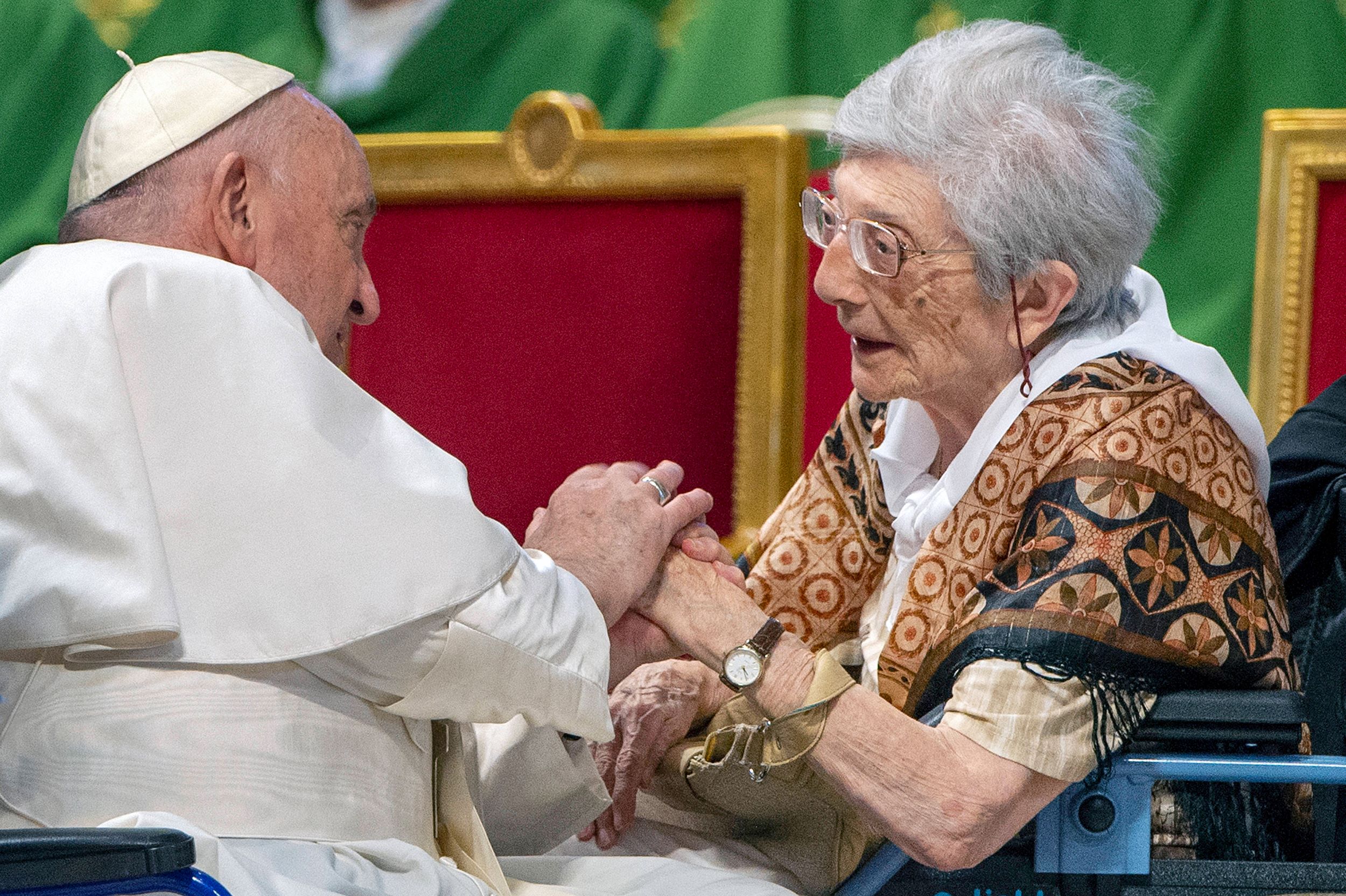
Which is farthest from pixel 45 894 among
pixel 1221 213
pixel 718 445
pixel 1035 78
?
pixel 1221 213

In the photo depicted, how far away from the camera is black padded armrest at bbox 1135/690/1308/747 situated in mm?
1943

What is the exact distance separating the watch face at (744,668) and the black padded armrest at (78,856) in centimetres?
90

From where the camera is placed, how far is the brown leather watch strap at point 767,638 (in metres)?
2.02

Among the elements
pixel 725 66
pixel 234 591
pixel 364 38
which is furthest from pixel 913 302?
pixel 364 38

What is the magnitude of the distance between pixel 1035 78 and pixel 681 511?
2.55 feet

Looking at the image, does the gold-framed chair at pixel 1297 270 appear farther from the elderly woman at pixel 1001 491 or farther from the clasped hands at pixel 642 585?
the clasped hands at pixel 642 585

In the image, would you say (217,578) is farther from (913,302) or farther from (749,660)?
(913,302)

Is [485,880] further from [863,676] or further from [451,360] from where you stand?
[451,360]

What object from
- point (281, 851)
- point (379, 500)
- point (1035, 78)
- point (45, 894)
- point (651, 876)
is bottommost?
point (651, 876)

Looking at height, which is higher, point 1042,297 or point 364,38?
point 364,38

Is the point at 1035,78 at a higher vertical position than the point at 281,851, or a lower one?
higher

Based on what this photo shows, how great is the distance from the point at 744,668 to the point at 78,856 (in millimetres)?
968

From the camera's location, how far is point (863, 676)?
7.75 ft

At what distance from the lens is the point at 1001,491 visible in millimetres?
2117
